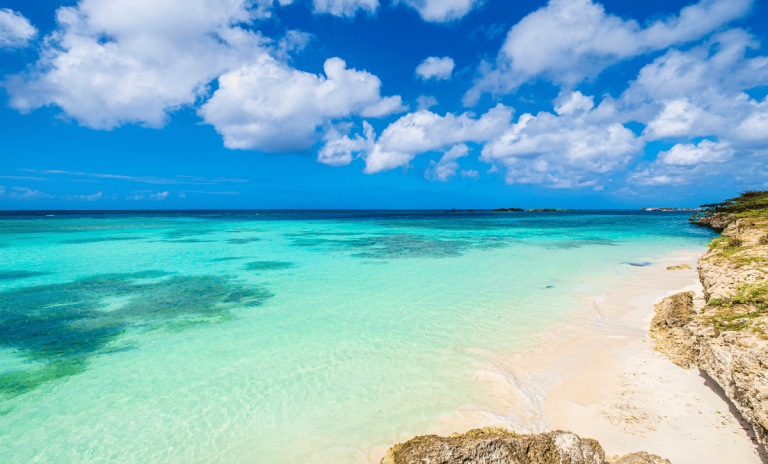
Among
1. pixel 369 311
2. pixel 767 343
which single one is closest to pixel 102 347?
pixel 369 311

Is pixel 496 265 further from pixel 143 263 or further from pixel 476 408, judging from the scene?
pixel 143 263

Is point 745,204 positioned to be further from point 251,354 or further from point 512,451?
point 251,354

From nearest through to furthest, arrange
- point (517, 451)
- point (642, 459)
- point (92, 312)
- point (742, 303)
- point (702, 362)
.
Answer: point (642, 459) < point (517, 451) < point (702, 362) < point (742, 303) < point (92, 312)

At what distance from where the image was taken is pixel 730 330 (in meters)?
5.00

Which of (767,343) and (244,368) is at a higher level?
(767,343)

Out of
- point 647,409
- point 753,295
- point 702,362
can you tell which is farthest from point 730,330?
point 647,409

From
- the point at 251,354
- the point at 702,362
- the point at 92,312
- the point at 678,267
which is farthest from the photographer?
the point at 678,267

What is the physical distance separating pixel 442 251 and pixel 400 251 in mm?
2661

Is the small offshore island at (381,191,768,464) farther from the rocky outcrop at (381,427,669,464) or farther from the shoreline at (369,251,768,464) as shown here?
the shoreline at (369,251,768,464)

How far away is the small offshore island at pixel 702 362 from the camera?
3.41 meters

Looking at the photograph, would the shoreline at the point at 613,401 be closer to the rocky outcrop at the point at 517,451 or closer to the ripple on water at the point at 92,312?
the rocky outcrop at the point at 517,451

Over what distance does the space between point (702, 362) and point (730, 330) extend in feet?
2.26

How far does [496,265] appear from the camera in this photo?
51.6ft

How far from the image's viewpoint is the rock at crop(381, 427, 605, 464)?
3.37 metres
